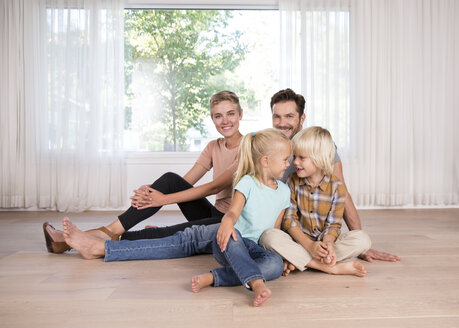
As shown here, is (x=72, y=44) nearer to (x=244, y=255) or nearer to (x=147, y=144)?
(x=147, y=144)

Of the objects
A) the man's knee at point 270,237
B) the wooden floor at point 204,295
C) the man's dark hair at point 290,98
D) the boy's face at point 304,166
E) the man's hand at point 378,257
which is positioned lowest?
the wooden floor at point 204,295

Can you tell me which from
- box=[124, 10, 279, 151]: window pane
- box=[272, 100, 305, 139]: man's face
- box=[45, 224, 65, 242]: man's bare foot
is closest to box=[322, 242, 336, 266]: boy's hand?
box=[272, 100, 305, 139]: man's face

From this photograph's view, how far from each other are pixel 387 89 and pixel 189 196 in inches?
116

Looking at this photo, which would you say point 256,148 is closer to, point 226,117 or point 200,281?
point 226,117

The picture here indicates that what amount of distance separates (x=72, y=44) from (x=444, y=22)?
3.80 meters

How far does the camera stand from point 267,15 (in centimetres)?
447

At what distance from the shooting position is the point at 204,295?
157cm

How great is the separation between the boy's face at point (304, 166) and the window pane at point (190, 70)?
2.55 meters

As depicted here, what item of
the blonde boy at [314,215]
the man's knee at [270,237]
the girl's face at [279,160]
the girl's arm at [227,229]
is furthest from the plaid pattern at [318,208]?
the girl's arm at [227,229]

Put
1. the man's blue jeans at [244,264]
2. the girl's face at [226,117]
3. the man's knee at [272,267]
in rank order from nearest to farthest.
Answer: the man's blue jeans at [244,264], the man's knee at [272,267], the girl's face at [226,117]

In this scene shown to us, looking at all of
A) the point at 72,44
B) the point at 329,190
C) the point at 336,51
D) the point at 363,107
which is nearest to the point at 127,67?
the point at 72,44

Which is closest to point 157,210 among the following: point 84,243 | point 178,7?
point 84,243

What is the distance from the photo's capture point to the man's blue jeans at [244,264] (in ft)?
5.08

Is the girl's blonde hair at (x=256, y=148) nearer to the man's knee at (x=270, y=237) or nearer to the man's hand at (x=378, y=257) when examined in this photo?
the man's knee at (x=270, y=237)
